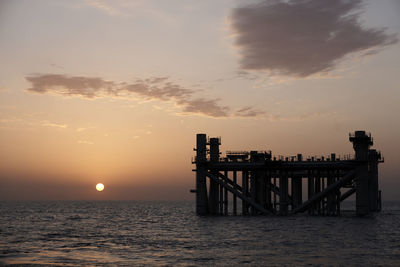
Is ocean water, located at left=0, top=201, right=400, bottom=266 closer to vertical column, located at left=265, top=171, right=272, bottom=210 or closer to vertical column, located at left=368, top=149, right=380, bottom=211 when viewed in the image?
vertical column, located at left=265, top=171, right=272, bottom=210

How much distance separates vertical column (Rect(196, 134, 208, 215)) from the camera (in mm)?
82625

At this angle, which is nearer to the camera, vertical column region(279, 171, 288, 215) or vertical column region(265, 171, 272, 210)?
vertical column region(279, 171, 288, 215)

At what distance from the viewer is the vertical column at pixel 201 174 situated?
8262 cm

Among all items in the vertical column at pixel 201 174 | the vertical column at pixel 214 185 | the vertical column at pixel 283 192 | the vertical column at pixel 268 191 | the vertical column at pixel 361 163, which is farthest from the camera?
the vertical column at pixel 268 191

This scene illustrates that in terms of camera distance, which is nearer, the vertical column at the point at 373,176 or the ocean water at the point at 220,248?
the ocean water at the point at 220,248

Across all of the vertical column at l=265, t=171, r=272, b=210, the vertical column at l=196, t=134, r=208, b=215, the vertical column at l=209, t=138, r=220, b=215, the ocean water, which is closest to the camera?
the ocean water

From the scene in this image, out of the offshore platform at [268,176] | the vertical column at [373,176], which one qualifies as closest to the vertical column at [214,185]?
the offshore platform at [268,176]

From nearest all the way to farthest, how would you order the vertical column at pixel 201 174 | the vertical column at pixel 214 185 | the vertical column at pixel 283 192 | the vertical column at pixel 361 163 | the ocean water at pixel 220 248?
the ocean water at pixel 220 248 → the vertical column at pixel 361 163 → the vertical column at pixel 283 192 → the vertical column at pixel 201 174 → the vertical column at pixel 214 185

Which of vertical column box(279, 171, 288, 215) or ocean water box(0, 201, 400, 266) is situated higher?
vertical column box(279, 171, 288, 215)

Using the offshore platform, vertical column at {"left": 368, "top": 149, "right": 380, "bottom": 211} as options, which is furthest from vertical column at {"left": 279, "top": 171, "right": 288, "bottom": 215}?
vertical column at {"left": 368, "top": 149, "right": 380, "bottom": 211}

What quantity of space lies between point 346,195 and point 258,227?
29004 millimetres

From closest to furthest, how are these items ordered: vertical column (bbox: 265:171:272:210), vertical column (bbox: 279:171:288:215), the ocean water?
the ocean water < vertical column (bbox: 279:171:288:215) < vertical column (bbox: 265:171:272:210)

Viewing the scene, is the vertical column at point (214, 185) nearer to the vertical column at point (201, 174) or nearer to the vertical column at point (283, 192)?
the vertical column at point (201, 174)

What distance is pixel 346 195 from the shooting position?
87062mm
